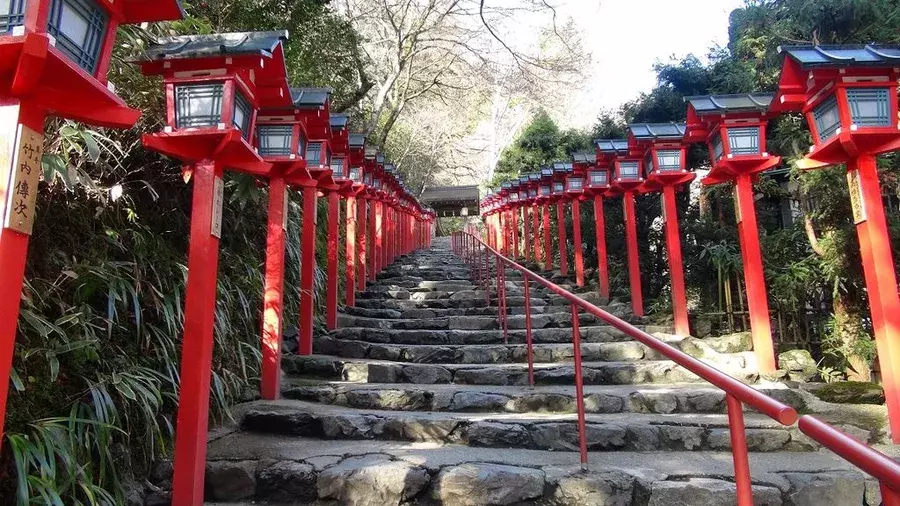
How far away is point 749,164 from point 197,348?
4667 mm

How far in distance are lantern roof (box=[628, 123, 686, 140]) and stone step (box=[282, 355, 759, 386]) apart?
266 centimetres

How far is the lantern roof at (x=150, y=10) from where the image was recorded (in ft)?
6.44

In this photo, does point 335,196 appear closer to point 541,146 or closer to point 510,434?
point 510,434

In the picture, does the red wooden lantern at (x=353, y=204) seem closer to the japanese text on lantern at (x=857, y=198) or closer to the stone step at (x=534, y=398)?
the stone step at (x=534, y=398)

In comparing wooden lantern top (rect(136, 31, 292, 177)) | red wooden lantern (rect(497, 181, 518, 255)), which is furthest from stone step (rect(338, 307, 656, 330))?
red wooden lantern (rect(497, 181, 518, 255))

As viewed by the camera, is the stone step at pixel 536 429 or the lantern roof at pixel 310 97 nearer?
the stone step at pixel 536 429

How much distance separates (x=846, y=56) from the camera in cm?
336

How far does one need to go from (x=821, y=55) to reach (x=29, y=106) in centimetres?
440

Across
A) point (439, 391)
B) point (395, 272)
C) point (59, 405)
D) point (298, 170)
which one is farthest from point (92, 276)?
point (395, 272)

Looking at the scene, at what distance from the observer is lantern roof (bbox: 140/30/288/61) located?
8.45ft

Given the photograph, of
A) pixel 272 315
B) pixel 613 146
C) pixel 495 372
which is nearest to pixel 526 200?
pixel 613 146

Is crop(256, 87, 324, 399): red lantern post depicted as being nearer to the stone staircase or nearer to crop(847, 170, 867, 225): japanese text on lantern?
the stone staircase

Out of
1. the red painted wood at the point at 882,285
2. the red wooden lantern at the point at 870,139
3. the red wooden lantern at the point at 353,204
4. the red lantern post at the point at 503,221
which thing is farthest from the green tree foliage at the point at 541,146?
the red painted wood at the point at 882,285

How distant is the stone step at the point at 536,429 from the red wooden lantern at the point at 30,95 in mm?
2092
